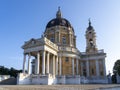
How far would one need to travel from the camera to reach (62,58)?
4109cm

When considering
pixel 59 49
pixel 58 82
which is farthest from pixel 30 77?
pixel 59 49

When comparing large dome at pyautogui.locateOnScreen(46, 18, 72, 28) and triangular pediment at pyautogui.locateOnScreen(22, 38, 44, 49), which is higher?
large dome at pyautogui.locateOnScreen(46, 18, 72, 28)

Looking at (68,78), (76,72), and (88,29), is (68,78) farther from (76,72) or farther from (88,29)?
(88,29)

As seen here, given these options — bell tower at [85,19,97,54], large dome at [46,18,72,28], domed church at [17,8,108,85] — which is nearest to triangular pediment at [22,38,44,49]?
domed church at [17,8,108,85]

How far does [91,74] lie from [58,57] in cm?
1200

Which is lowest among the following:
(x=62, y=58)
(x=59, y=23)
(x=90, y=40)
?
(x=62, y=58)

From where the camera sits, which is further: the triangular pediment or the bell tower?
the bell tower

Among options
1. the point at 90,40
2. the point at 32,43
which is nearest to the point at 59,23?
the point at 90,40

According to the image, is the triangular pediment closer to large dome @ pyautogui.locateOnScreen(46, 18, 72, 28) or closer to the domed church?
the domed church

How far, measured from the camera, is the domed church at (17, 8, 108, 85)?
34.0m

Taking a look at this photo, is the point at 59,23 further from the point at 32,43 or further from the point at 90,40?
the point at 32,43

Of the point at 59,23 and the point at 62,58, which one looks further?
the point at 59,23

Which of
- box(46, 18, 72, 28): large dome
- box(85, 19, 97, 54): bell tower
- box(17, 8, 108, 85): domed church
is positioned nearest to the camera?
box(17, 8, 108, 85): domed church

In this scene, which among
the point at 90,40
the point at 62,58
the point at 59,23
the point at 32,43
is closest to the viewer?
the point at 32,43
